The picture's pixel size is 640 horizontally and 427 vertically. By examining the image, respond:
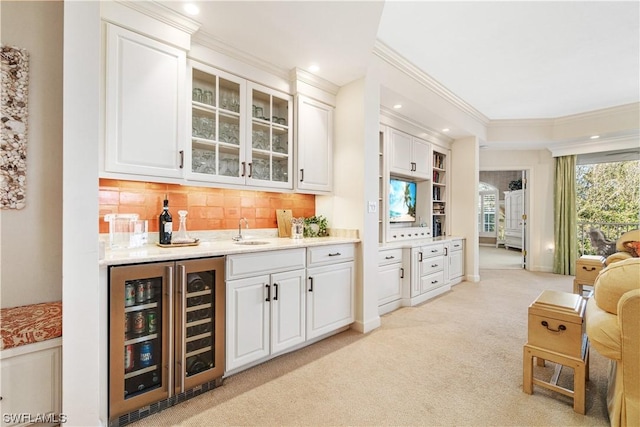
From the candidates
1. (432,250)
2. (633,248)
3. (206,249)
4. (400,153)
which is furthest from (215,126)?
(633,248)

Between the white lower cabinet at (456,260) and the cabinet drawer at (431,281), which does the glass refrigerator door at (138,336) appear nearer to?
the cabinet drawer at (431,281)

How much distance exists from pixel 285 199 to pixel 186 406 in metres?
1.98

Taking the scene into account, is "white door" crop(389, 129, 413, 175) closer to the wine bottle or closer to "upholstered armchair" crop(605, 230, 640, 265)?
"upholstered armchair" crop(605, 230, 640, 265)

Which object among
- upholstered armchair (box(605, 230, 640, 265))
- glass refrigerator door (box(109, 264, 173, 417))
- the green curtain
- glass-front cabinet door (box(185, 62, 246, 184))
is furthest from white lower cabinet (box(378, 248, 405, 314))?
the green curtain

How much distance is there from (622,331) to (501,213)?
1056cm

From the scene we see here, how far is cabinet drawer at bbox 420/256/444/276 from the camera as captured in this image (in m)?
3.94

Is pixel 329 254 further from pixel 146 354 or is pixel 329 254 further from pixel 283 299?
pixel 146 354

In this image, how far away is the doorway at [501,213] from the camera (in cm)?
937

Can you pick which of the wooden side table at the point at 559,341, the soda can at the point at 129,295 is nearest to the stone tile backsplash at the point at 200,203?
the soda can at the point at 129,295

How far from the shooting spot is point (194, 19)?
2.07 meters

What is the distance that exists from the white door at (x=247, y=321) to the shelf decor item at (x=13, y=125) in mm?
1338

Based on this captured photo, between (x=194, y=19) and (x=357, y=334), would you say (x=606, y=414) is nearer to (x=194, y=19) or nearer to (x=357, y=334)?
(x=357, y=334)

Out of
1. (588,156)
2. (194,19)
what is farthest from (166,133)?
(588,156)

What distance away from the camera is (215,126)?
239cm
